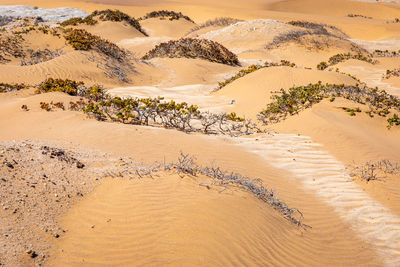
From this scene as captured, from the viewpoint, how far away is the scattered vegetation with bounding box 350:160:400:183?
5480 millimetres

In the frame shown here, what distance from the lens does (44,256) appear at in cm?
288

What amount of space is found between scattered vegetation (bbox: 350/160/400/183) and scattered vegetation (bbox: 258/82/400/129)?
130 inches

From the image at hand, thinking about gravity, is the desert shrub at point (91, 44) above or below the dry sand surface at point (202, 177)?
above

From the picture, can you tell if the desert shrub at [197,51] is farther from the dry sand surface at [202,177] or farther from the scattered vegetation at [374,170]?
the scattered vegetation at [374,170]

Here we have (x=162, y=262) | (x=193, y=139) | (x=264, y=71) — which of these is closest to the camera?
(x=162, y=262)

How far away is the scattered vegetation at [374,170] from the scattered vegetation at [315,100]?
3.31m

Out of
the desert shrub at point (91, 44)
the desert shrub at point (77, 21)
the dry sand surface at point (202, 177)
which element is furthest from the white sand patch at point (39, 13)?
the dry sand surface at point (202, 177)

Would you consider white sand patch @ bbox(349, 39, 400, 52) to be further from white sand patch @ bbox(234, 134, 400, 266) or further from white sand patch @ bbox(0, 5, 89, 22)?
white sand patch @ bbox(0, 5, 89, 22)

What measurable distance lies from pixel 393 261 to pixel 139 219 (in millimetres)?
3336

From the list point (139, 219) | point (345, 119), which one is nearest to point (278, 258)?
point (139, 219)

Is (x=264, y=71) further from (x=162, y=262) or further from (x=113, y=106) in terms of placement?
(x=162, y=262)

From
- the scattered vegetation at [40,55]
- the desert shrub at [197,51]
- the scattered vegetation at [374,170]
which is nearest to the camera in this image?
the scattered vegetation at [374,170]

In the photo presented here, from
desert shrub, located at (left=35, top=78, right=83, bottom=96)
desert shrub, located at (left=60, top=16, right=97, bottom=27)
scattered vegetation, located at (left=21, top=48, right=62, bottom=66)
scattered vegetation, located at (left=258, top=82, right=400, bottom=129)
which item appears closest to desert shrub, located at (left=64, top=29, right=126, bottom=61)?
A: scattered vegetation, located at (left=21, top=48, right=62, bottom=66)

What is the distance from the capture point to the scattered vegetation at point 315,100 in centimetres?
909
